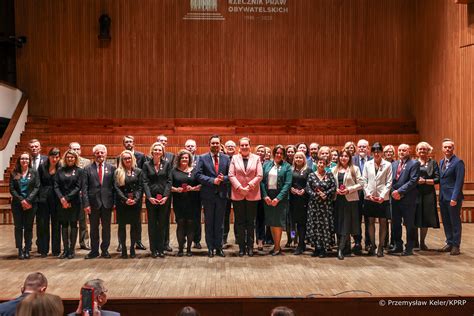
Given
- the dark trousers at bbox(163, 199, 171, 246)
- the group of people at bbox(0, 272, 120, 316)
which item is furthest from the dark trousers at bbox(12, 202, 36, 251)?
the group of people at bbox(0, 272, 120, 316)

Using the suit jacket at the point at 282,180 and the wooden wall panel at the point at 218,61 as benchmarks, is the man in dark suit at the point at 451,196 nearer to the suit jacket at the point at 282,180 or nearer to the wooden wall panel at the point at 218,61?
the suit jacket at the point at 282,180

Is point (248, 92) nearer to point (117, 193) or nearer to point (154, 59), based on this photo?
point (154, 59)

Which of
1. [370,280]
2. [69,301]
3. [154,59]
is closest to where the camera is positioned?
[69,301]

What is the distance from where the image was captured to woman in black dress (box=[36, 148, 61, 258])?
6.00 m

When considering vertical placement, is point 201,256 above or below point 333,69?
below

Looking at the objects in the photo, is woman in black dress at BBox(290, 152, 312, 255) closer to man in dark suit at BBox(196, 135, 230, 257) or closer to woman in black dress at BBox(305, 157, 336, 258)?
woman in black dress at BBox(305, 157, 336, 258)

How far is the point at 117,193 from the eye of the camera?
5.82 m

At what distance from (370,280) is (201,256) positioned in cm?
185

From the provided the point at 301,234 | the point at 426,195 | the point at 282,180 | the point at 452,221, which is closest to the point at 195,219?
the point at 282,180

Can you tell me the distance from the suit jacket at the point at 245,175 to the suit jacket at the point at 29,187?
6.38 ft

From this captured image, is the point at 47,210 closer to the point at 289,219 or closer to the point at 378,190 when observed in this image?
the point at 289,219

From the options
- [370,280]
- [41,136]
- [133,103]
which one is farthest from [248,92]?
[370,280]

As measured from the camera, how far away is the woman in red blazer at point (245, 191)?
595 centimetres

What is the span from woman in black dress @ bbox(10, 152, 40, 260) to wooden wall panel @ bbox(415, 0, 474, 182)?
652cm
